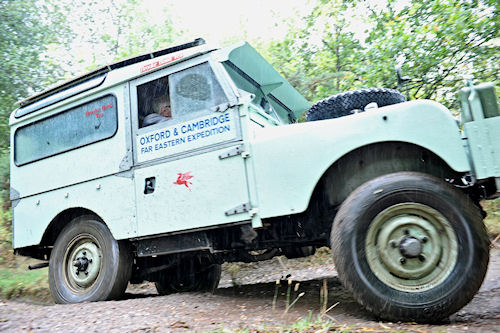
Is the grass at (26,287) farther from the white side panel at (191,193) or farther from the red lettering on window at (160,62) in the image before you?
the red lettering on window at (160,62)

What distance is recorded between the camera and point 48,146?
456 cm

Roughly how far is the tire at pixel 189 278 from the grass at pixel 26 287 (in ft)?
10.0

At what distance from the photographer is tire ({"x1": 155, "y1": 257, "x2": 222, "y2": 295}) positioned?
4848 mm

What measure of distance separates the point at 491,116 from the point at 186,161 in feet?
8.25

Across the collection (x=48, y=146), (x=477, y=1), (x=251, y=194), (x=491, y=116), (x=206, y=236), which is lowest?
(x=206, y=236)

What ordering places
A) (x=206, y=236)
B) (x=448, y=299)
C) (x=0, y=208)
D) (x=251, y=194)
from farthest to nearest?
(x=0, y=208) → (x=206, y=236) → (x=251, y=194) → (x=448, y=299)

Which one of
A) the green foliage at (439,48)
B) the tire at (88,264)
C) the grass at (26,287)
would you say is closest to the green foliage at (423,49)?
the green foliage at (439,48)

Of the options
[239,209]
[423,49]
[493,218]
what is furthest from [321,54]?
[239,209]

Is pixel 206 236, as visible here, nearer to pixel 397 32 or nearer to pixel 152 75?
pixel 152 75

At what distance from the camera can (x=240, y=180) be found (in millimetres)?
3223

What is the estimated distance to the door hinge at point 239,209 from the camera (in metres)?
3.17

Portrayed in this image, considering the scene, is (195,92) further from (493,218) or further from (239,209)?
(493,218)

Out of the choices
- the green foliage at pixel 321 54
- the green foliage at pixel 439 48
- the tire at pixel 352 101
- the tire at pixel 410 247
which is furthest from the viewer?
the green foliage at pixel 321 54

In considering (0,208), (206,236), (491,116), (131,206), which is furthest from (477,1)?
(0,208)
